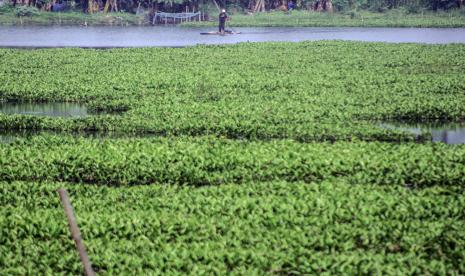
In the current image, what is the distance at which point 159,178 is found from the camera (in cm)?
1627

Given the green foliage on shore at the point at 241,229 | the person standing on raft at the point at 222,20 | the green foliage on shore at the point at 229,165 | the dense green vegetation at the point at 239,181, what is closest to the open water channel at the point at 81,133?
the dense green vegetation at the point at 239,181

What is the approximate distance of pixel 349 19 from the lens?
3233 inches

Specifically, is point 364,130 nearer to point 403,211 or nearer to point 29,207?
point 403,211

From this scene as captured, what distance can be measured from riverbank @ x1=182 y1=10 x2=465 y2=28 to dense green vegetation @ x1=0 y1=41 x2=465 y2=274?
48.0m

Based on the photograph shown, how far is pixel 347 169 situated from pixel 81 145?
5.97 m

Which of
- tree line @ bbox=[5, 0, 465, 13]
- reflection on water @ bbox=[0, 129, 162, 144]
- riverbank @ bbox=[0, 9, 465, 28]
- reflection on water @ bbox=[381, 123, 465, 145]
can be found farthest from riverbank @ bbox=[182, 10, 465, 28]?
reflection on water @ bbox=[0, 129, 162, 144]

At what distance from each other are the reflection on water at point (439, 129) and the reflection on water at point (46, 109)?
32.3 feet

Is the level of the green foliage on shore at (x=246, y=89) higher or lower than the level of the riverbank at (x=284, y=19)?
lower

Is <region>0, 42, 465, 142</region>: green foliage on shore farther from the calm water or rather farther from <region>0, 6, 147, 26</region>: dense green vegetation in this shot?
<region>0, 6, 147, 26</region>: dense green vegetation

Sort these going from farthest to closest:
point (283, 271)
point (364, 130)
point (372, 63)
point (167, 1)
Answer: point (167, 1), point (372, 63), point (364, 130), point (283, 271)

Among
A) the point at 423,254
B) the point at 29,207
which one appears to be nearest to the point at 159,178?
the point at 29,207

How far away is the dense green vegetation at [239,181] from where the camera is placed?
11.6 meters

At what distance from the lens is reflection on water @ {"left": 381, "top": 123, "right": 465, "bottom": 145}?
21978 mm

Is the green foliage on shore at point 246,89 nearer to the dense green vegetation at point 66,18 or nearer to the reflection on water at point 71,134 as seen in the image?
the reflection on water at point 71,134
